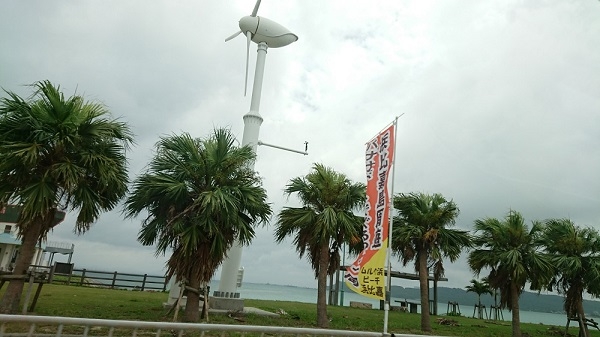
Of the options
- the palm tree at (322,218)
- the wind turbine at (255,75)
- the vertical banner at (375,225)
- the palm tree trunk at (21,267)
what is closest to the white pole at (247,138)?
the wind turbine at (255,75)

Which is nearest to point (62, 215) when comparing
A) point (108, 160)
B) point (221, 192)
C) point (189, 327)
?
point (108, 160)

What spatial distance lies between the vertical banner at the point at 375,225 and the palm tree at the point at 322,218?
223 cm

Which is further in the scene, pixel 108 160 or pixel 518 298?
pixel 518 298

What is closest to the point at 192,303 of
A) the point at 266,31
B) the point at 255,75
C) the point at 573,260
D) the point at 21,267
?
the point at 21,267

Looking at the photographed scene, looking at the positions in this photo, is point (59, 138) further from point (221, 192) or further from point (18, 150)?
point (221, 192)

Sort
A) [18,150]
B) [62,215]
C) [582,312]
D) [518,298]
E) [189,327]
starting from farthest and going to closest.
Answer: [582,312]
[518,298]
[62,215]
[18,150]
[189,327]

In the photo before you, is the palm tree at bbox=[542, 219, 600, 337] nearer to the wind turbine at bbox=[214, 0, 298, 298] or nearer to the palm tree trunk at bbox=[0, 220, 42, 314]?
the wind turbine at bbox=[214, 0, 298, 298]

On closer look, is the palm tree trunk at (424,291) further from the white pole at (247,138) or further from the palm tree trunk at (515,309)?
the white pole at (247,138)

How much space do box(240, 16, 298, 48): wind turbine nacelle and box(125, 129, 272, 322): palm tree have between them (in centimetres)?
893

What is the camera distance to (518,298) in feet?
54.5

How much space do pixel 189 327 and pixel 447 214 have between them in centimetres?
1319

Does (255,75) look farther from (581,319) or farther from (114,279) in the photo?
(581,319)

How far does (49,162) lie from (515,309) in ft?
57.7

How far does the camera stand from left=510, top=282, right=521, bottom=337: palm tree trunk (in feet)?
52.4
